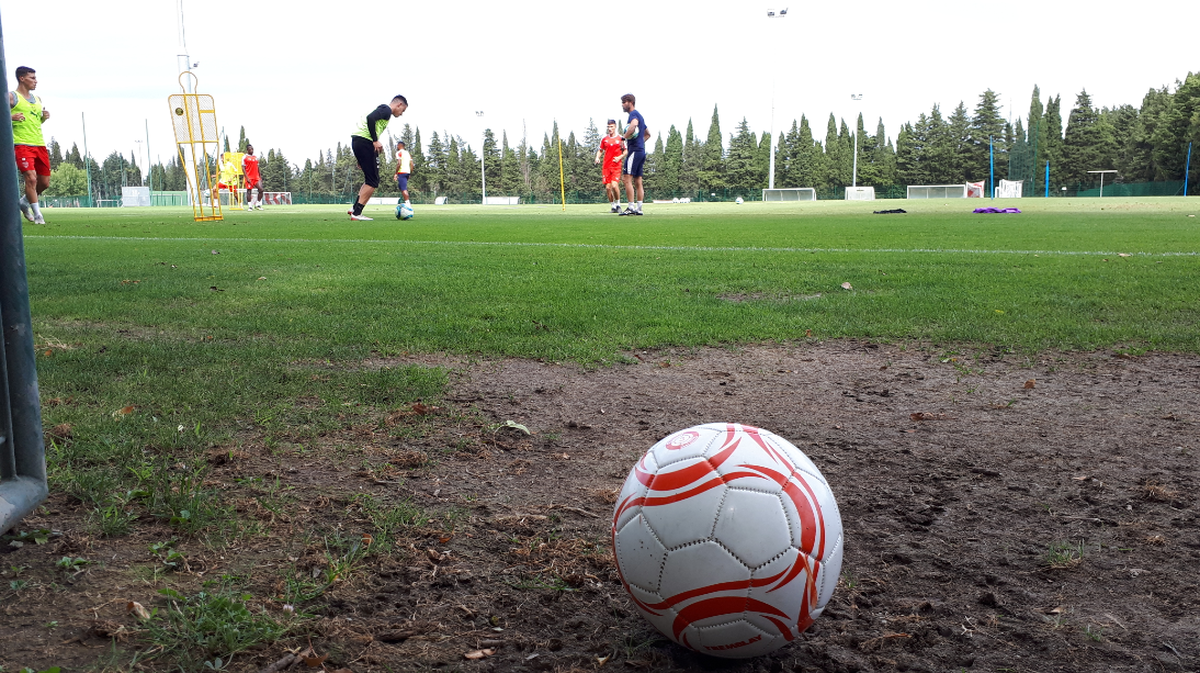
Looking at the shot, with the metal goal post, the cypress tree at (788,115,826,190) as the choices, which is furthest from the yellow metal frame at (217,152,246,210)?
the cypress tree at (788,115,826,190)

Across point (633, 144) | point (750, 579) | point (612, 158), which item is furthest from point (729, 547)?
point (612, 158)

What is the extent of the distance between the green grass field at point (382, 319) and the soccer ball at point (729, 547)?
1009 mm

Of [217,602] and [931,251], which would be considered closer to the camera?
[217,602]

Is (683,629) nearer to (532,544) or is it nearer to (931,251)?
(532,544)

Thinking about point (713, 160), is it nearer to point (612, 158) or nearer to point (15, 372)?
point (612, 158)

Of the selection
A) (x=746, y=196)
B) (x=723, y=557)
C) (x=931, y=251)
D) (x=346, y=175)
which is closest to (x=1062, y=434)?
(x=723, y=557)

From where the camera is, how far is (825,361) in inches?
207

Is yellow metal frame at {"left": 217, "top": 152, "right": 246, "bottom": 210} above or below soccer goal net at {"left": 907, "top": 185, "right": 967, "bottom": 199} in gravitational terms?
above

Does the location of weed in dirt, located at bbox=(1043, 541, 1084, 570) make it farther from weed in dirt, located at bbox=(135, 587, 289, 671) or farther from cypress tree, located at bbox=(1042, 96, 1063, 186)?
cypress tree, located at bbox=(1042, 96, 1063, 186)

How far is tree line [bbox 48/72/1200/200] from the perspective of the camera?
82.7 metres

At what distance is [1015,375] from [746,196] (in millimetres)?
82645

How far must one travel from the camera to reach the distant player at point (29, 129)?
46.6 ft

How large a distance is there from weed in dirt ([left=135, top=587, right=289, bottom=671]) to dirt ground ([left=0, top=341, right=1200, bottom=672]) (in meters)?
0.04

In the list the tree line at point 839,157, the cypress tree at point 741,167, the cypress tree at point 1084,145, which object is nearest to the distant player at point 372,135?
the tree line at point 839,157
